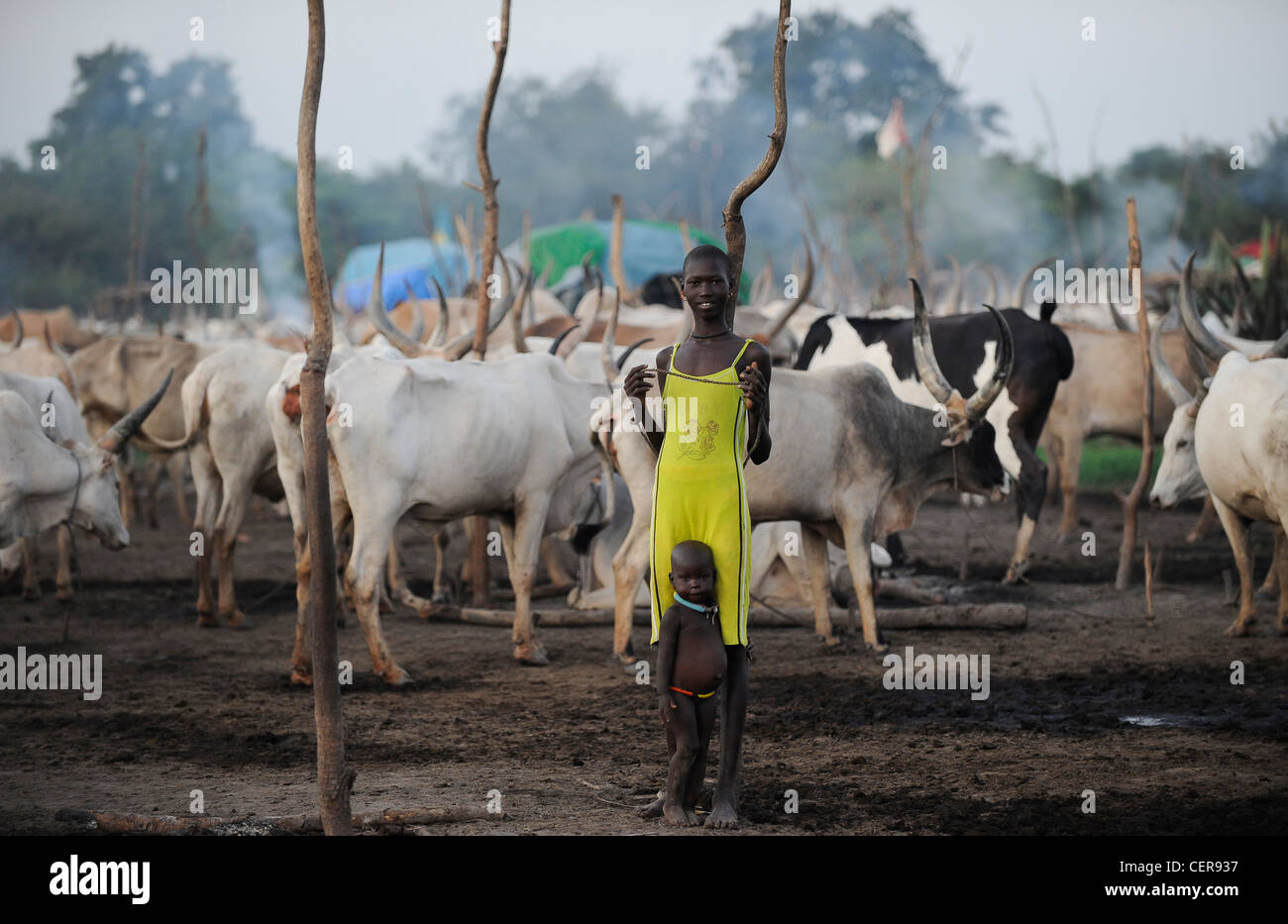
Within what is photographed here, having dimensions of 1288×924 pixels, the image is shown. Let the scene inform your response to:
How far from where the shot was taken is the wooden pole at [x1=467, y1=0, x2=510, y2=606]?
859cm

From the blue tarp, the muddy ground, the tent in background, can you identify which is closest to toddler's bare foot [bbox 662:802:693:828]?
the muddy ground

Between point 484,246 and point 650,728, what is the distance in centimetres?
417

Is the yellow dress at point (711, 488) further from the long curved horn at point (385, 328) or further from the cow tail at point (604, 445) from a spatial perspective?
the long curved horn at point (385, 328)

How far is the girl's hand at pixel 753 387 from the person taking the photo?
172 inches

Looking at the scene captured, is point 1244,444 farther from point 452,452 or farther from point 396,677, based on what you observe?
point 396,677

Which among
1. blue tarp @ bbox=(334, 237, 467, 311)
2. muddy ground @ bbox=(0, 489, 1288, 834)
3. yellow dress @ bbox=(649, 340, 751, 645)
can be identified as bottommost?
muddy ground @ bbox=(0, 489, 1288, 834)

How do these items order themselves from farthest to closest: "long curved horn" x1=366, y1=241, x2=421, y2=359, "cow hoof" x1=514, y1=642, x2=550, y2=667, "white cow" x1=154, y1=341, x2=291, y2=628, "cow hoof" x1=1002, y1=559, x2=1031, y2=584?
"cow hoof" x1=1002, y1=559, x2=1031, y2=584
"long curved horn" x1=366, y1=241, x2=421, y2=359
"white cow" x1=154, y1=341, x2=291, y2=628
"cow hoof" x1=514, y1=642, x2=550, y2=667

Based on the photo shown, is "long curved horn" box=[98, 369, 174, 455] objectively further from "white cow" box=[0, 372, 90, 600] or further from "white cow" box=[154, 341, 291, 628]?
"white cow" box=[154, 341, 291, 628]

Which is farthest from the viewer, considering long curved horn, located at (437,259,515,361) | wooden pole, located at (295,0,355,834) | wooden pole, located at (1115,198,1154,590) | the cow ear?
wooden pole, located at (1115,198,1154,590)

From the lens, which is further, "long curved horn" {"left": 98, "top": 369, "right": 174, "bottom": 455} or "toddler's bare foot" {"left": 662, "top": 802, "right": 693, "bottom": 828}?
A: "long curved horn" {"left": 98, "top": 369, "right": 174, "bottom": 455}

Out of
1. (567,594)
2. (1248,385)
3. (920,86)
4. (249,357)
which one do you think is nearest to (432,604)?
(567,594)

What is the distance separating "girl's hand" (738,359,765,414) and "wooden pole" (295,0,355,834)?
4.05 ft

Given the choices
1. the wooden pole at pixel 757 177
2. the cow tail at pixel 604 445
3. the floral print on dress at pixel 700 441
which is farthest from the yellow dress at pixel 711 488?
the cow tail at pixel 604 445
